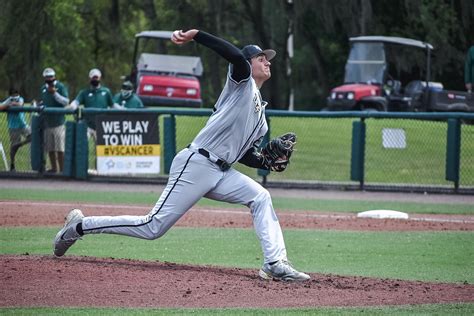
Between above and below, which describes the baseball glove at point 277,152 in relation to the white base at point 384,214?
above

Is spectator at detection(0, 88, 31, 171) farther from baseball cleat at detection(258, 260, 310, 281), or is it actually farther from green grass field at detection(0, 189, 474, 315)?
baseball cleat at detection(258, 260, 310, 281)

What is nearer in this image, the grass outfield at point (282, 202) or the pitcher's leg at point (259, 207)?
the pitcher's leg at point (259, 207)

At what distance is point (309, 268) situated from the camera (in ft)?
32.0

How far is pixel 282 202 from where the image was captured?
56.8 feet

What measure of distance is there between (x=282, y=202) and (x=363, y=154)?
2870 mm

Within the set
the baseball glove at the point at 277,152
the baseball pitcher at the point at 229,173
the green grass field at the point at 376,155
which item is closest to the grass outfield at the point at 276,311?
the baseball pitcher at the point at 229,173

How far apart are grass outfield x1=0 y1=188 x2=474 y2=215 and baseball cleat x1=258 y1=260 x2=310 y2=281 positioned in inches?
310

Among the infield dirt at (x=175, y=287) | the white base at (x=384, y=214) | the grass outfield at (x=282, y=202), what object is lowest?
the grass outfield at (x=282, y=202)

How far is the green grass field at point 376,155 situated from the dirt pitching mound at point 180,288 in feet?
37.5

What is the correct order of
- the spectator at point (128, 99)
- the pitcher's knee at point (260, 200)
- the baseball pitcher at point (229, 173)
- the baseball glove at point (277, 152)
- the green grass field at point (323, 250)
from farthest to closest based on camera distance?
the spectator at point (128, 99) < the green grass field at point (323, 250) < the baseball glove at point (277, 152) < the pitcher's knee at point (260, 200) < the baseball pitcher at point (229, 173)

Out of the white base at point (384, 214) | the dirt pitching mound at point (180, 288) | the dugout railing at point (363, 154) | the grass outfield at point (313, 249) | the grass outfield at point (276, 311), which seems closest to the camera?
the grass outfield at point (276, 311)

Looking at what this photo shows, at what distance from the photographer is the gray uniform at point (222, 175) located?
800cm

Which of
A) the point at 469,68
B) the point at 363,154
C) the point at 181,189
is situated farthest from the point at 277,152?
the point at 469,68

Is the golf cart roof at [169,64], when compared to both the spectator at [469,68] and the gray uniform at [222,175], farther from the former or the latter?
the gray uniform at [222,175]
